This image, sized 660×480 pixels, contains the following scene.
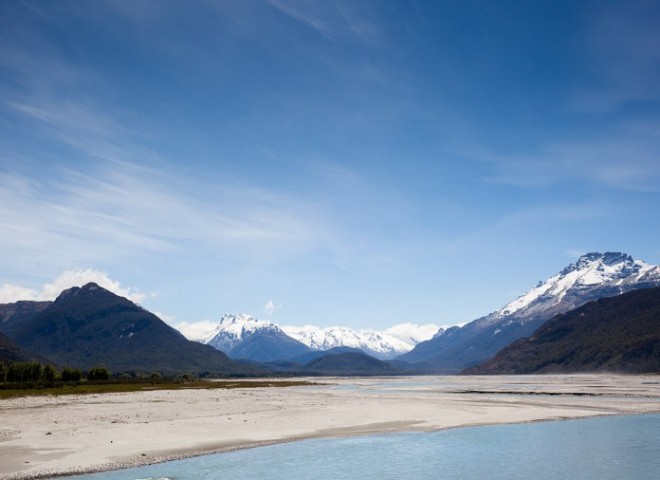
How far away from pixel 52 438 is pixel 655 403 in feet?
256

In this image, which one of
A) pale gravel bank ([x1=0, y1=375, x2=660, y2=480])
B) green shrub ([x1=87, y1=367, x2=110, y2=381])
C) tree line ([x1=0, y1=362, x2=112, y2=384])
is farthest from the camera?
green shrub ([x1=87, y1=367, x2=110, y2=381])

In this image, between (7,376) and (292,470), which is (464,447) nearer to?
(292,470)

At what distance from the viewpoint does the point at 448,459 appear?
3803cm

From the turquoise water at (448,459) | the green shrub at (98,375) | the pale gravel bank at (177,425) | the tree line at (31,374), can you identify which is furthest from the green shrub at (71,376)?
the turquoise water at (448,459)

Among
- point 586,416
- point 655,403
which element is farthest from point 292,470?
point 655,403

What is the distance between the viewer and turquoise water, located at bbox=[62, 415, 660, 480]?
33.0 m

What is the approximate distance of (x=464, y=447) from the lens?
4306cm

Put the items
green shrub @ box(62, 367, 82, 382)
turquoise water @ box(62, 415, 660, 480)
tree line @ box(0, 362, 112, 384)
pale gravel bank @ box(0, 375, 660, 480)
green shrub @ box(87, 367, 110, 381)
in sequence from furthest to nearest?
green shrub @ box(87, 367, 110, 381)
green shrub @ box(62, 367, 82, 382)
tree line @ box(0, 362, 112, 384)
pale gravel bank @ box(0, 375, 660, 480)
turquoise water @ box(62, 415, 660, 480)

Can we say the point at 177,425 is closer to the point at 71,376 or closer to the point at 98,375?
the point at 71,376

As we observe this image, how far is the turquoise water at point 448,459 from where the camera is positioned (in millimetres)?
33031

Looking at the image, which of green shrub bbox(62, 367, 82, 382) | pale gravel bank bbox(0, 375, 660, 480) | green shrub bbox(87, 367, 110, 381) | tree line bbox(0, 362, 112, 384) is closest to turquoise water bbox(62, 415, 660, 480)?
pale gravel bank bbox(0, 375, 660, 480)

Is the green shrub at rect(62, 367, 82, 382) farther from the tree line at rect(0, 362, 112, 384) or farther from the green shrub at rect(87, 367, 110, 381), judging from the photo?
the green shrub at rect(87, 367, 110, 381)

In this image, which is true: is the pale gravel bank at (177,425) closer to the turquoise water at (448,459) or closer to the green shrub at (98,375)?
the turquoise water at (448,459)

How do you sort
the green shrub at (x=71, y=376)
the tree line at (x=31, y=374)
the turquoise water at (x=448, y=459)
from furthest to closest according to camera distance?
1. the green shrub at (x=71, y=376)
2. the tree line at (x=31, y=374)
3. the turquoise water at (x=448, y=459)
